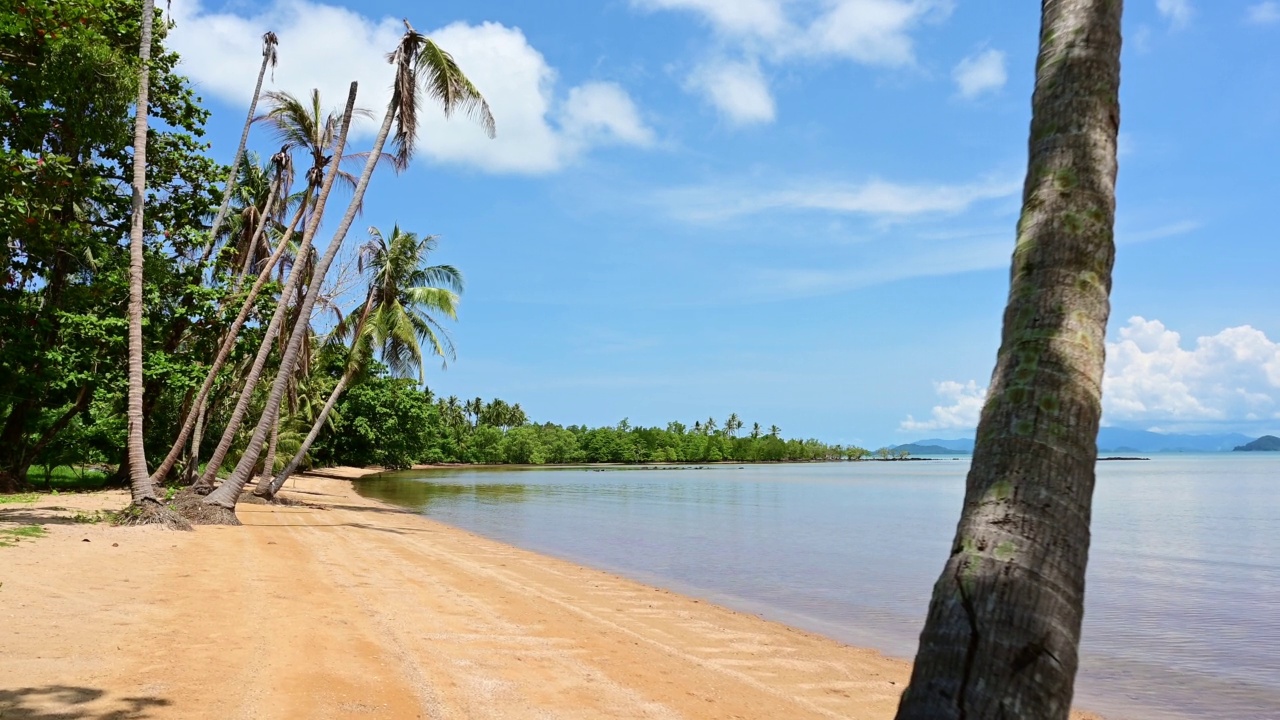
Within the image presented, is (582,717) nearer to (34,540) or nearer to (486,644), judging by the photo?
(486,644)

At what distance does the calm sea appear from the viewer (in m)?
8.38

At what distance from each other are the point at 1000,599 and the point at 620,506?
99.9 feet

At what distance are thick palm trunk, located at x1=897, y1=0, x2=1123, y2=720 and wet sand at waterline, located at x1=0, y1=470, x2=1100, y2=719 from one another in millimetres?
3648

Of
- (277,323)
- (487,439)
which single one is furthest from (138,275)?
(487,439)

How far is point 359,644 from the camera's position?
615cm

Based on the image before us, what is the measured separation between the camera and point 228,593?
767 cm

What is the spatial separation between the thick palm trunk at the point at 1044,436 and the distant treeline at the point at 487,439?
2579cm

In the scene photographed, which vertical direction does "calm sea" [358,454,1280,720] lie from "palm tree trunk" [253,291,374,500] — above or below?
below

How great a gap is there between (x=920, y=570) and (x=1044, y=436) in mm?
14612

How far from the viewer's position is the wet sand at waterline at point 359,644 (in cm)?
477

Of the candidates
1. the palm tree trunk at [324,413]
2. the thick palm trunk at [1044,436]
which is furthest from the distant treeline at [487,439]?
the thick palm trunk at [1044,436]

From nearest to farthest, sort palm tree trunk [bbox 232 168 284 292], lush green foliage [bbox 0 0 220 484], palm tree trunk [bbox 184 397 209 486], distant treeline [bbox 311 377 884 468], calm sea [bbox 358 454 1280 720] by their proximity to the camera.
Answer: calm sea [bbox 358 454 1280 720], lush green foliage [bbox 0 0 220 484], palm tree trunk [bbox 184 397 209 486], palm tree trunk [bbox 232 168 284 292], distant treeline [bbox 311 377 884 468]

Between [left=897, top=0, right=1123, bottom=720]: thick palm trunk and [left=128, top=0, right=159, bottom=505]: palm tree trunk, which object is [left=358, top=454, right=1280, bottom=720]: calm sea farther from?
[left=128, top=0, right=159, bottom=505]: palm tree trunk

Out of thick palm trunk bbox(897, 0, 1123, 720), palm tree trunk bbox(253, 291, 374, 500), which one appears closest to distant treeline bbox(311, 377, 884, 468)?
palm tree trunk bbox(253, 291, 374, 500)
